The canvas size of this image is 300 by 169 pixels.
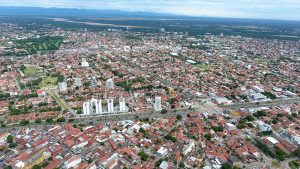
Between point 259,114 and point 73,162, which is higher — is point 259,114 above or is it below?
above

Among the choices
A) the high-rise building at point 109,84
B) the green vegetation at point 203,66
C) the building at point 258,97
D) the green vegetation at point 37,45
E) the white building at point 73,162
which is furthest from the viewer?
the green vegetation at point 37,45

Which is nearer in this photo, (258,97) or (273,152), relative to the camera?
(273,152)

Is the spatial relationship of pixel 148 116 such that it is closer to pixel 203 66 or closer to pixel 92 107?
pixel 92 107

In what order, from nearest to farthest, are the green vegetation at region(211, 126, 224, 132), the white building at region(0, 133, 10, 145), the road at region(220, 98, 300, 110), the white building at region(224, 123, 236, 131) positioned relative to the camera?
1. the white building at region(0, 133, 10, 145)
2. the green vegetation at region(211, 126, 224, 132)
3. the white building at region(224, 123, 236, 131)
4. the road at region(220, 98, 300, 110)

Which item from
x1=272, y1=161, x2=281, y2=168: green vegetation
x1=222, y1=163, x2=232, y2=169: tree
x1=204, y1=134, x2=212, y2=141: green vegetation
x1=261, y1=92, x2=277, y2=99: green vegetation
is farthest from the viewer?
x1=261, y1=92, x2=277, y2=99: green vegetation

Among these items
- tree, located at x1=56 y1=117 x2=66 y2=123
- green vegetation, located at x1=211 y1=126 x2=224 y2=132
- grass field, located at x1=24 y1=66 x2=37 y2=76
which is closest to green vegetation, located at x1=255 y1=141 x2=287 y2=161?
green vegetation, located at x1=211 y1=126 x2=224 y2=132

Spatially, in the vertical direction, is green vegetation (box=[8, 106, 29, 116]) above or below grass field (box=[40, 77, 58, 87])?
below

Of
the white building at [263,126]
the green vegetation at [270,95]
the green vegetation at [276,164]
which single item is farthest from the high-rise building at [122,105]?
the green vegetation at [270,95]

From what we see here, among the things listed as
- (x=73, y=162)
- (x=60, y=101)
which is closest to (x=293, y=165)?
(x=73, y=162)

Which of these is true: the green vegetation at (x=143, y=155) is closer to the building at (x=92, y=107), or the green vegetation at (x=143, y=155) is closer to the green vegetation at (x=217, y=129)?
the green vegetation at (x=217, y=129)

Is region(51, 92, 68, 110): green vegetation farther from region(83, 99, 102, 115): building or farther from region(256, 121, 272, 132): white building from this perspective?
region(256, 121, 272, 132): white building
